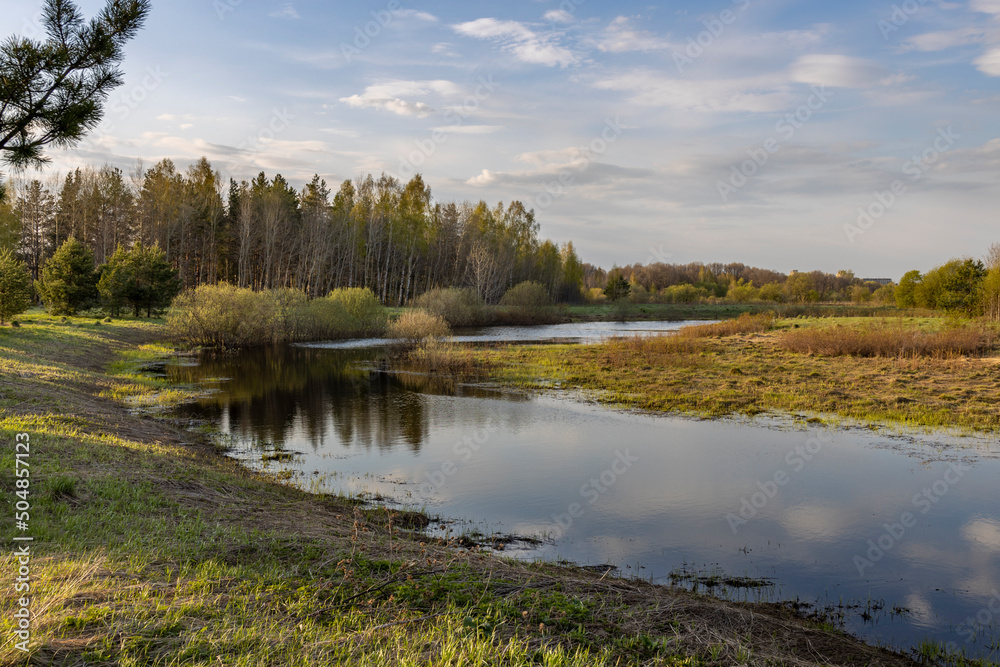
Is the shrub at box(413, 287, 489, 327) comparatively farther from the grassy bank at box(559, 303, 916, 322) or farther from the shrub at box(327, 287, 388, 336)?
the grassy bank at box(559, 303, 916, 322)

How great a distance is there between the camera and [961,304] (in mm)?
43344

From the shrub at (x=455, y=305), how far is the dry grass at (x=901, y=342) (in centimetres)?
3184

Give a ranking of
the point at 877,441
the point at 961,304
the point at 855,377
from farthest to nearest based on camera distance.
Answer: the point at 961,304 → the point at 855,377 → the point at 877,441

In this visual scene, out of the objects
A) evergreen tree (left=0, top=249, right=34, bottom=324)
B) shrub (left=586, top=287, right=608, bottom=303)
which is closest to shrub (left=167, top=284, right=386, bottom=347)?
evergreen tree (left=0, top=249, right=34, bottom=324)

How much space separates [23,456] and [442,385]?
60.5 ft

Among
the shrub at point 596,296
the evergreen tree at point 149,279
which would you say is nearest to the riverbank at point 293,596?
the evergreen tree at point 149,279

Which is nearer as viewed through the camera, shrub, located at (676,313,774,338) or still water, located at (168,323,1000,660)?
still water, located at (168,323,1000,660)

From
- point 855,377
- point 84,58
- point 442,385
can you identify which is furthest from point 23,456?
point 855,377

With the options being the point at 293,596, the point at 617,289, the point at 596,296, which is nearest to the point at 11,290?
the point at 293,596

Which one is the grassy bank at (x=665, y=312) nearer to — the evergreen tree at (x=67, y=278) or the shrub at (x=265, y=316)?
the shrub at (x=265, y=316)

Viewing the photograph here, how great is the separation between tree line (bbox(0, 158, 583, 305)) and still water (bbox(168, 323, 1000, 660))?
39035 millimetres

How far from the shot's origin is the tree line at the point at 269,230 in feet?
183

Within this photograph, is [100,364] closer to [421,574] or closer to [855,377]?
[421,574]

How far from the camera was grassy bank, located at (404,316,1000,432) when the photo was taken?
19.7 metres
